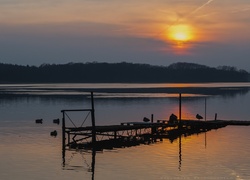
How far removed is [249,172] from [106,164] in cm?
908

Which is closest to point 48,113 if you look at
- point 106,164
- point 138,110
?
point 138,110

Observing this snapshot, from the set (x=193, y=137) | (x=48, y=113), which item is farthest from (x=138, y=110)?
(x=193, y=137)

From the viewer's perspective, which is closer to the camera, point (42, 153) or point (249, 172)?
point (249, 172)

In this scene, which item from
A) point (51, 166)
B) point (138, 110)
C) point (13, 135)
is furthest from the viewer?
point (138, 110)

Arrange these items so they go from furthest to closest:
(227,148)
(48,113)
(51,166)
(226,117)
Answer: (48,113), (226,117), (227,148), (51,166)

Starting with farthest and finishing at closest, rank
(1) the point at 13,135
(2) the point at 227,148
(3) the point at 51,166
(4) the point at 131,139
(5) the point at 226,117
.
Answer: (5) the point at 226,117
(1) the point at 13,135
(4) the point at 131,139
(2) the point at 227,148
(3) the point at 51,166

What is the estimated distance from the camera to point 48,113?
248 feet

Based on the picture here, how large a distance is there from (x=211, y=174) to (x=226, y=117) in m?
42.6

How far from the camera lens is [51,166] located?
32125 millimetres

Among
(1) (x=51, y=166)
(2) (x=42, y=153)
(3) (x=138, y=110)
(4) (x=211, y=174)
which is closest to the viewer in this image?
(4) (x=211, y=174)

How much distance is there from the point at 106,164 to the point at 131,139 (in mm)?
10509

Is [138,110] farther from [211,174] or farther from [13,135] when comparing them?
[211,174]

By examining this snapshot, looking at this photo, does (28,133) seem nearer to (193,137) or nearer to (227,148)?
(193,137)

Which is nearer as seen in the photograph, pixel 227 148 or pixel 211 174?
pixel 211 174
